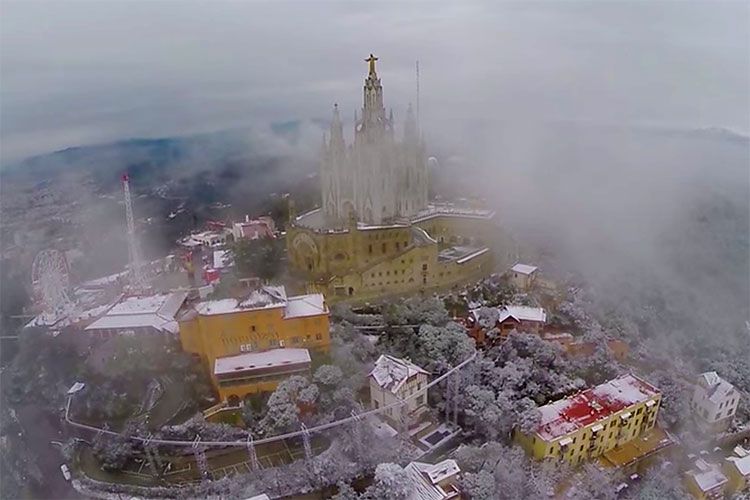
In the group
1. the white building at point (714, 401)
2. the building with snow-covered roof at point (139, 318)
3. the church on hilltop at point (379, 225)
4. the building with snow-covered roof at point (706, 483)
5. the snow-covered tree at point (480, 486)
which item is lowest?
the building with snow-covered roof at point (706, 483)

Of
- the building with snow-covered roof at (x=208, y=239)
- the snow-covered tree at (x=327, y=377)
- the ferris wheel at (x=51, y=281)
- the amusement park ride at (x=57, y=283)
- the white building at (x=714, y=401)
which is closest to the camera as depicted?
the snow-covered tree at (x=327, y=377)

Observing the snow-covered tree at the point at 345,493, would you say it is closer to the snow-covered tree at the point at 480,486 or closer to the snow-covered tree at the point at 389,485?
the snow-covered tree at the point at 389,485

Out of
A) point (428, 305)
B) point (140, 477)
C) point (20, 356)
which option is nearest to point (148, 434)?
point (140, 477)

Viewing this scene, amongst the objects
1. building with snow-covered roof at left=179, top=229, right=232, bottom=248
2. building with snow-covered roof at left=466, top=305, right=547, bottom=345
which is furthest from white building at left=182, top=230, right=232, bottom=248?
building with snow-covered roof at left=466, top=305, right=547, bottom=345

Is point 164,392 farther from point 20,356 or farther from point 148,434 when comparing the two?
point 20,356

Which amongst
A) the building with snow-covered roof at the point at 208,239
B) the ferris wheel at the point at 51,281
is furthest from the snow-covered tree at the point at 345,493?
the building with snow-covered roof at the point at 208,239

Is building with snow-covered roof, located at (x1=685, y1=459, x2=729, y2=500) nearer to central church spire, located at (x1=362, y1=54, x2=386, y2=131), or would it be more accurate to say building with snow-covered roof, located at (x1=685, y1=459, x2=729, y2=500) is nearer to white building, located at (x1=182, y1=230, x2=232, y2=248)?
central church spire, located at (x1=362, y1=54, x2=386, y2=131)

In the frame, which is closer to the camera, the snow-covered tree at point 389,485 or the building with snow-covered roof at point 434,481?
the snow-covered tree at point 389,485
